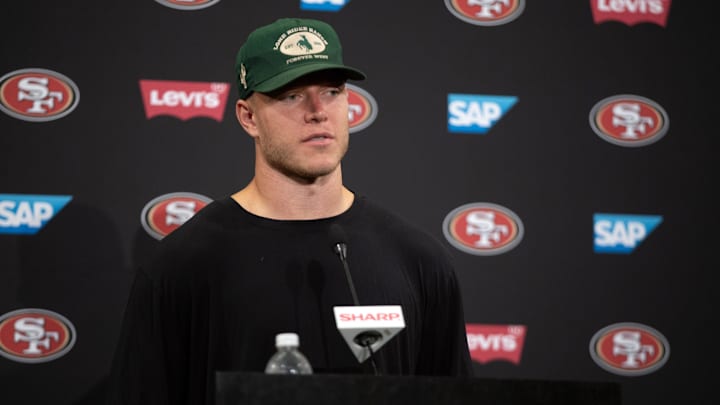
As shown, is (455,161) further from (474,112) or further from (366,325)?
(366,325)

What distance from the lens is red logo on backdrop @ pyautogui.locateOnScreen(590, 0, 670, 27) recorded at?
3.60m

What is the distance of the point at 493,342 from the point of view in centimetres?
340

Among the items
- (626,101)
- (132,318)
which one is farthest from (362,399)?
(626,101)

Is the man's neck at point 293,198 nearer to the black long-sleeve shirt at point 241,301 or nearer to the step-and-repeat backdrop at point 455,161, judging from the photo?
the black long-sleeve shirt at point 241,301

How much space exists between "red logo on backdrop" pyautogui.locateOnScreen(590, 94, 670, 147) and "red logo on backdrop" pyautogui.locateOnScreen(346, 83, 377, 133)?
82cm

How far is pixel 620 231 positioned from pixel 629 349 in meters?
0.42

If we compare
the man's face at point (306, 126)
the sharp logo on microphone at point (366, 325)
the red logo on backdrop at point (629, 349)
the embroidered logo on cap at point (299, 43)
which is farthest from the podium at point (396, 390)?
the red logo on backdrop at point (629, 349)

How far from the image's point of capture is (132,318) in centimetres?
248

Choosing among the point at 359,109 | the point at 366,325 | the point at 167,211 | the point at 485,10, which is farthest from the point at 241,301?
the point at 485,10

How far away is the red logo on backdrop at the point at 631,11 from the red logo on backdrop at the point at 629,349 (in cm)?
112

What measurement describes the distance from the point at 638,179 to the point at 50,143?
206cm

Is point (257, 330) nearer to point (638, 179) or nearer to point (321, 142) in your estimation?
point (321, 142)

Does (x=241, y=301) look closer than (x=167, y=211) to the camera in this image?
Yes

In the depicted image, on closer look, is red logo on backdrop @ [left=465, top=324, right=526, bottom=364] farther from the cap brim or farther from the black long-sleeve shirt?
the cap brim
